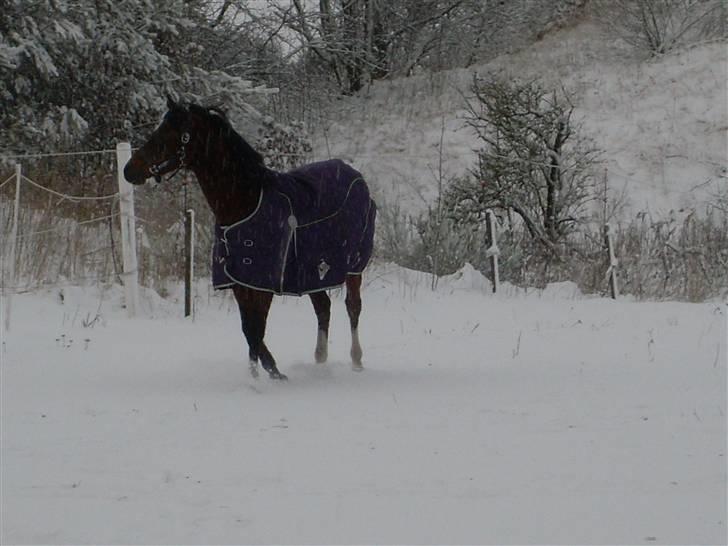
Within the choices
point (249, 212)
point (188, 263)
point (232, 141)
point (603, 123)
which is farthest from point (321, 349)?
point (603, 123)

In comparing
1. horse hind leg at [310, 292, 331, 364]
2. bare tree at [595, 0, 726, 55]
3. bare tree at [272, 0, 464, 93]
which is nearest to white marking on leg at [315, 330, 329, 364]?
horse hind leg at [310, 292, 331, 364]

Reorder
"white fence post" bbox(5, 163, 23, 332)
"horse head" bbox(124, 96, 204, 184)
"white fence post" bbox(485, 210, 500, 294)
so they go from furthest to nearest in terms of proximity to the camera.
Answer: "white fence post" bbox(485, 210, 500, 294) < "white fence post" bbox(5, 163, 23, 332) < "horse head" bbox(124, 96, 204, 184)

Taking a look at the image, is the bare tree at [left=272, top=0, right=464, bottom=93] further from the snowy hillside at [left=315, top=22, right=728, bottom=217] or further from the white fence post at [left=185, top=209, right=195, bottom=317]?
Answer: the white fence post at [left=185, top=209, right=195, bottom=317]

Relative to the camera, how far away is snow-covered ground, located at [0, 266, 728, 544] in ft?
8.76

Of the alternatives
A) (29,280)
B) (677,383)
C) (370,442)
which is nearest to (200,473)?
(370,442)

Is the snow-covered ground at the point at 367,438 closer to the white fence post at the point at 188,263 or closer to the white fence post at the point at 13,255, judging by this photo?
the white fence post at the point at 13,255

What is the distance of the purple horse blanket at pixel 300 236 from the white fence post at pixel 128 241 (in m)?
3.22

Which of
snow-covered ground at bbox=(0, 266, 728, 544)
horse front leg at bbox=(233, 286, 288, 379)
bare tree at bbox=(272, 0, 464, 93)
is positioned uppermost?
bare tree at bbox=(272, 0, 464, 93)

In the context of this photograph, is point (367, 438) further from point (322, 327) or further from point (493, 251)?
point (493, 251)

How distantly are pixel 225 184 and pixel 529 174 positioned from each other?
10038 millimetres

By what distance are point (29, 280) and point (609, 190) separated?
39.6 ft

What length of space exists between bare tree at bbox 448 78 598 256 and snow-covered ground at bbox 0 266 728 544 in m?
6.90

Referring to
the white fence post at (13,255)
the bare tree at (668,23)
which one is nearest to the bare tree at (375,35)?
the bare tree at (668,23)

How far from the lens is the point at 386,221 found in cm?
1334
